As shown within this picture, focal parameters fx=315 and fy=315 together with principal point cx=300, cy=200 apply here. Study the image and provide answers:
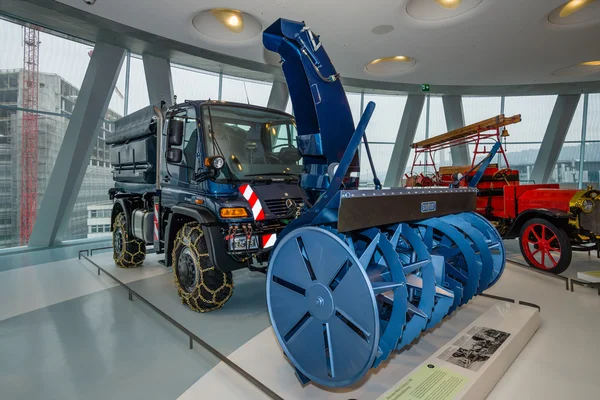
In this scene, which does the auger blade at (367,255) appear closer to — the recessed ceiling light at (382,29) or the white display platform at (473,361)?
the white display platform at (473,361)

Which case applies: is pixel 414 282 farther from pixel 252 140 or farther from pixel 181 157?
pixel 181 157

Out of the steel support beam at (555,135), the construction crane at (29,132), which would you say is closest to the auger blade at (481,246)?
the construction crane at (29,132)

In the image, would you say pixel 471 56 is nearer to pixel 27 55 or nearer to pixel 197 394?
pixel 197 394

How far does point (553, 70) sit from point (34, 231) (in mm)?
14016

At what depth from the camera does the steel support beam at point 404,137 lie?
1196cm

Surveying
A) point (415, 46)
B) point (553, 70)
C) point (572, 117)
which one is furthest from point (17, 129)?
point (572, 117)

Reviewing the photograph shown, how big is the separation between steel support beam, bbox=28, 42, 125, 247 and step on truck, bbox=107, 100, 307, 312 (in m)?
3.94

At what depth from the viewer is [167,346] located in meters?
2.47

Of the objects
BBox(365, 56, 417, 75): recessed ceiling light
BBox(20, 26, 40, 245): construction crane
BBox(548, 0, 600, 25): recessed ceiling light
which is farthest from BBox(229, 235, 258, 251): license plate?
BBox(365, 56, 417, 75): recessed ceiling light

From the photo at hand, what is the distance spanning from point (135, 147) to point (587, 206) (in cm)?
594

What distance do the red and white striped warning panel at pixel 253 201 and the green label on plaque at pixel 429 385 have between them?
5.32ft

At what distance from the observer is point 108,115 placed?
24.9 feet

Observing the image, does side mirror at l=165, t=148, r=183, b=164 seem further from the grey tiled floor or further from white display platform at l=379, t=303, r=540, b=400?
white display platform at l=379, t=303, r=540, b=400

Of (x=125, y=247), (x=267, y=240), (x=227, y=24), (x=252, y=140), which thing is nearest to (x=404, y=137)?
(x=227, y=24)
